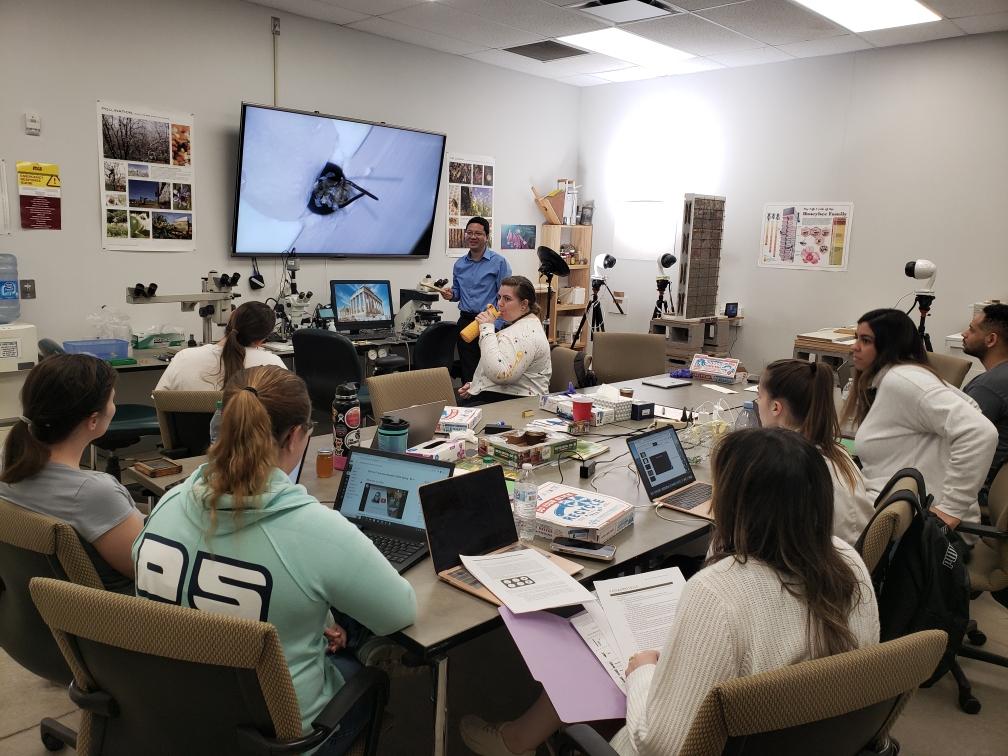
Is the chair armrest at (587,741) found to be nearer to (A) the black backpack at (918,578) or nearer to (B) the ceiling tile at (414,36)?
(A) the black backpack at (918,578)

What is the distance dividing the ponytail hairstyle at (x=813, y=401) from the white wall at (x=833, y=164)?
3.88 meters

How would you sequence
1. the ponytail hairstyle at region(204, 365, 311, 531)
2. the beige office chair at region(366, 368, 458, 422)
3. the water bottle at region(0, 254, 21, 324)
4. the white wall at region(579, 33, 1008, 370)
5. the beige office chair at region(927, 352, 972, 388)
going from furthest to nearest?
the white wall at region(579, 33, 1008, 370) < the beige office chair at region(927, 352, 972, 388) < the water bottle at region(0, 254, 21, 324) < the beige office chair at region(366, 368, 458, 422) < the ponytail hairstyle at region(204, 365, 311, 531)

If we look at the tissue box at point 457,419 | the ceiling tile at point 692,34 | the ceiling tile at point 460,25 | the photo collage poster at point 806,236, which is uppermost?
the ceiling tile at point 692,34

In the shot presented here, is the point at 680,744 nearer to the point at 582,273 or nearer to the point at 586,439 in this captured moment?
the point at 586,439

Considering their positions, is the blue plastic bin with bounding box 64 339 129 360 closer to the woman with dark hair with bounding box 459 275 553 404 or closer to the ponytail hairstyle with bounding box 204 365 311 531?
the woman with dark hair with bounding box 459 275 553 404

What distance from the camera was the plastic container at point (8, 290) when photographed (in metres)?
4.05

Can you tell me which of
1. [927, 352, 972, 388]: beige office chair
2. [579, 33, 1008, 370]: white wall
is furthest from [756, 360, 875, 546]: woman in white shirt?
[579, 33, 1008, 370]: white wall

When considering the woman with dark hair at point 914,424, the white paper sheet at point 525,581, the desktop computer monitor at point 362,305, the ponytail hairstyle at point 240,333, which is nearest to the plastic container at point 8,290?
the ponytail hairstyle at point 240,333

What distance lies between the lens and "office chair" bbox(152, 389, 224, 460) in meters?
2.84

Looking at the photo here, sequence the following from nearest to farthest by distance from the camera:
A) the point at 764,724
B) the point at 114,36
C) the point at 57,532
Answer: the point at 764,724 → the point at 57,532 → the point at 114,36

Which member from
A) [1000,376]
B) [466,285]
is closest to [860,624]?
[1000,376]

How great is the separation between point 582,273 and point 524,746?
227 inches

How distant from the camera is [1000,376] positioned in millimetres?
3070

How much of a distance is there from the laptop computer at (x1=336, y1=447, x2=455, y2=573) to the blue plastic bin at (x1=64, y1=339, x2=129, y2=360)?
274 centimetres
